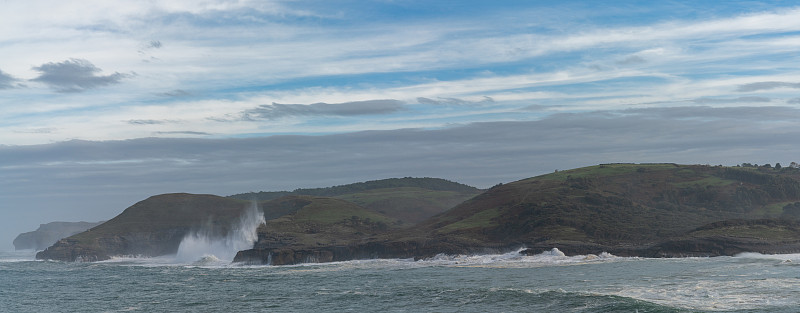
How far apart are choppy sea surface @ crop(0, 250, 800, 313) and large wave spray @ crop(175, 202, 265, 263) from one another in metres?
41.8

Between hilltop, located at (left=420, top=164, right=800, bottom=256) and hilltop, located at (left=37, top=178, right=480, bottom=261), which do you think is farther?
hilltop, located at (left=37, top=178, right=480, bottom=261)

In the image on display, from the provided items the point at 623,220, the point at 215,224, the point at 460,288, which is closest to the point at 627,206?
the point at 623,220

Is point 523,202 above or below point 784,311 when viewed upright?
above

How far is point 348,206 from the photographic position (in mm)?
171750

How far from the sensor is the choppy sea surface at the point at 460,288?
46125mm

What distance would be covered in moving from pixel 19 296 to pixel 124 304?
18.6 m

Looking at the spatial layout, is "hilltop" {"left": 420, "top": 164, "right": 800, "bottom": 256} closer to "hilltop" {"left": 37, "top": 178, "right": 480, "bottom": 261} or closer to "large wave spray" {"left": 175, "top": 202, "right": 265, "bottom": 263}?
"hilltop" {"left": 37, "top": 178, "right": 480, "bottom": 261}

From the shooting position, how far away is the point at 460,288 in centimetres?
5978

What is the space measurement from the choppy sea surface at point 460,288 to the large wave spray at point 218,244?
4181 centimetres

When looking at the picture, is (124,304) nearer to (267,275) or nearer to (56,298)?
(56,298)

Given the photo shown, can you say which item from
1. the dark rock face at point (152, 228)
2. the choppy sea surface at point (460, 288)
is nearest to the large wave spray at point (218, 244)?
the dark rock face at point (152, 228)

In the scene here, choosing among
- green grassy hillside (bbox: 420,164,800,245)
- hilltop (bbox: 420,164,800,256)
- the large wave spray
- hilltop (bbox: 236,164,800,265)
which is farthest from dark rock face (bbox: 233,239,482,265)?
the large wave spray

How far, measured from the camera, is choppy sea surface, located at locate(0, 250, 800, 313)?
46.1 m

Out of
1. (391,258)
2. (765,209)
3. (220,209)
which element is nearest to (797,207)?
(765,209)
